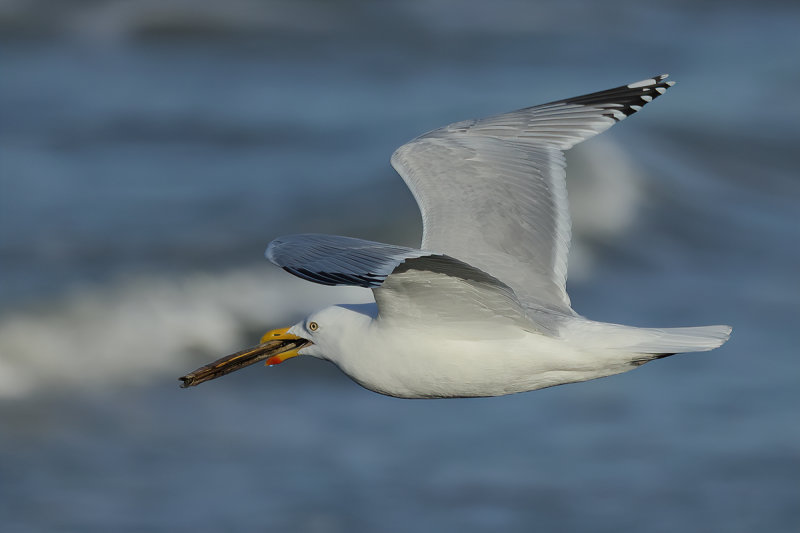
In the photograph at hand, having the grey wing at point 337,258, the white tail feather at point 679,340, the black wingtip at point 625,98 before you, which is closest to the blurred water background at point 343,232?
the black wingtip at point 625,98

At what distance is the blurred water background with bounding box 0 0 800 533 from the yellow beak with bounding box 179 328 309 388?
3.49 m

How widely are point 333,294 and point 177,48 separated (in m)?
8.26

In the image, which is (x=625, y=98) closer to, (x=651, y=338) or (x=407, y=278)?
(x=651, y=338)

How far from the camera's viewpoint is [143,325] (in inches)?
522

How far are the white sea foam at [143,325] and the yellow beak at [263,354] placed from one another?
5.19 meters

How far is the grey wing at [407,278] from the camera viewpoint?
4773mm

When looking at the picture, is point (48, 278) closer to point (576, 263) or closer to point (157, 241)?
point (157, 241)

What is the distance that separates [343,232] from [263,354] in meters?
8.65

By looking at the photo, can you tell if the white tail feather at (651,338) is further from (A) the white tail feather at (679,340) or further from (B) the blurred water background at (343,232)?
(B) the blurred water background at (343,232)

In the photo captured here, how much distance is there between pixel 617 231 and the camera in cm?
1567

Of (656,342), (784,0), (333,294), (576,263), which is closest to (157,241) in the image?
(333,294)

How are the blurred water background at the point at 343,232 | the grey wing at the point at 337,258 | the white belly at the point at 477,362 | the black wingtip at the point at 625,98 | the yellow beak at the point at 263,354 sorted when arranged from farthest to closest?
1. the blurred water background at the point at 343,232
2. the black wingtip at the point at 625,98
3. the yellow beak at the point at 263,354
4. the white belly at the point at 477,362
5. the grey wing at the point at 337,258

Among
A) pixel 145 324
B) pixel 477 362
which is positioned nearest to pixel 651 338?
pixel 477 362

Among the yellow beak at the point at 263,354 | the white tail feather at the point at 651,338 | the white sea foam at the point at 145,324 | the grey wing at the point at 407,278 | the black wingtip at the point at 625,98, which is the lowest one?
the white sea foam at the point at 145,324
